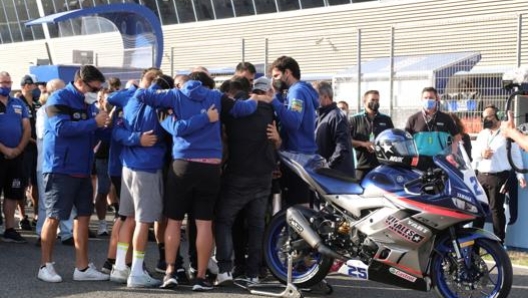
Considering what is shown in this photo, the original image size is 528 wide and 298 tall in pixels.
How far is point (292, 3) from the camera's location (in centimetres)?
2742

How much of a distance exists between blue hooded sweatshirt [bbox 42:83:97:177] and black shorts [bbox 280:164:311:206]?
1.83 m

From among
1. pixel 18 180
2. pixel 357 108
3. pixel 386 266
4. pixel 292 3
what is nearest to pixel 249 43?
pixel 357 108

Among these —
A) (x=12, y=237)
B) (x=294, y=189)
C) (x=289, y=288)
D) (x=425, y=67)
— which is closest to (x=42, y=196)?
(x=12, y=237)

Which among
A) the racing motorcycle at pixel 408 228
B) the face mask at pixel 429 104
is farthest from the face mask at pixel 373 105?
the racing motorcycle at pixel 408 228

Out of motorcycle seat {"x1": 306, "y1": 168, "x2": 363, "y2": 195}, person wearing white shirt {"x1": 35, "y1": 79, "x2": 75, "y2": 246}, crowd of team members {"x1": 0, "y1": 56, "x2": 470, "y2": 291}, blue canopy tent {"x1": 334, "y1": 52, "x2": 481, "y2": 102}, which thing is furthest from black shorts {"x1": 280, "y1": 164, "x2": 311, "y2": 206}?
blue canopy tent {"x1": 334, "y1": 52, "x2": 481, "y2": 102}

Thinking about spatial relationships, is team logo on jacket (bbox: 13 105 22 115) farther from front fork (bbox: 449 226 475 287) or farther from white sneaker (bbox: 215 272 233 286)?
front fork (bbox: 449 226 475 287)

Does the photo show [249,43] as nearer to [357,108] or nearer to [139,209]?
[357,108]

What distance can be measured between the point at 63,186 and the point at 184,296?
1.52m

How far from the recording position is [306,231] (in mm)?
6871

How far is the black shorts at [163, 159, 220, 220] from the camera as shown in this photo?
6.95m

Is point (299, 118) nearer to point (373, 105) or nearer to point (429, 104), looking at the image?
point (429, 104)

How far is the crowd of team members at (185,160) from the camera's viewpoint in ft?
23.0

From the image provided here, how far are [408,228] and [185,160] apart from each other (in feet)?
6.39

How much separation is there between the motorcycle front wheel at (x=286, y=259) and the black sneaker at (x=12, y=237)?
12.6 ft
